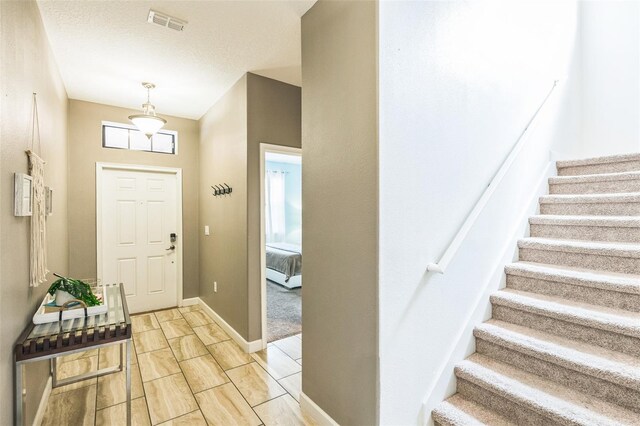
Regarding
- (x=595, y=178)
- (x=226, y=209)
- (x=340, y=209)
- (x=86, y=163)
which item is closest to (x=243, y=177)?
(x=226, y=209)

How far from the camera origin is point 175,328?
11.8 ft

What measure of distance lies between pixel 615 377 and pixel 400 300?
3.39 ft

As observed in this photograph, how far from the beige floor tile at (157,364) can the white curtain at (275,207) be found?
4.89 metres

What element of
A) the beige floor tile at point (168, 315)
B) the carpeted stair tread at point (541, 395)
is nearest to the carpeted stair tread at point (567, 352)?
the carpeted stair tread at point (541, 395)

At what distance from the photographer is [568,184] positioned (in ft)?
8.85

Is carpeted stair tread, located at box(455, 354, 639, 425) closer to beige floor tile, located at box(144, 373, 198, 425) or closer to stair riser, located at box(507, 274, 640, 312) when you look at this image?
stair riser, located at box(507, 274, 640, 312)

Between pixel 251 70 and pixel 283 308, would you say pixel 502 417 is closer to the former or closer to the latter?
pixel 283 308

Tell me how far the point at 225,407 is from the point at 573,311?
236 cm

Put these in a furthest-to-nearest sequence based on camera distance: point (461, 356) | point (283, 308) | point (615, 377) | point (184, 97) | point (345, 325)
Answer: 1. point (283, 308)
2. point (184, 97)
3. point (461, 356)
4. point (345, 325)
5. point (615, 377)

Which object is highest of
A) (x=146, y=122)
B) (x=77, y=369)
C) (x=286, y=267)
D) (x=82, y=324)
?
(x=146, y=122)

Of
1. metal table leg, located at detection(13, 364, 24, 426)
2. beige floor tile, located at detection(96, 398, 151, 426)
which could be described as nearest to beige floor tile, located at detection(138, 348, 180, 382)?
beige floor tile, located at detection(96, 398, 151, 426)

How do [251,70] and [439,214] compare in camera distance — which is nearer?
[439,214]

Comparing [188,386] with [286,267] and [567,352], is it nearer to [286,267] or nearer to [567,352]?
[567,352]

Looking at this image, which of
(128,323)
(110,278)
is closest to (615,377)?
(128,323)
